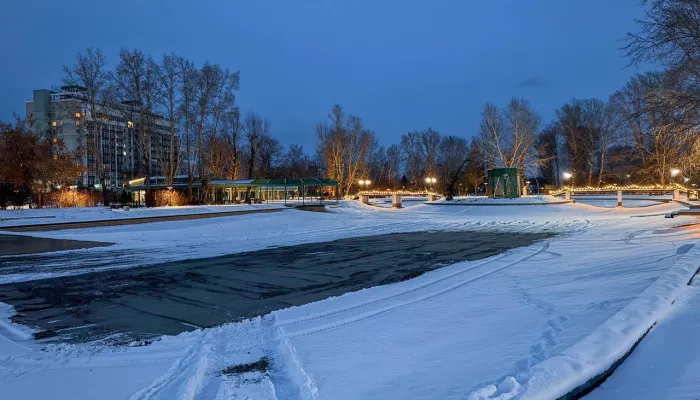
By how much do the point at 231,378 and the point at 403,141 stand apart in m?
106

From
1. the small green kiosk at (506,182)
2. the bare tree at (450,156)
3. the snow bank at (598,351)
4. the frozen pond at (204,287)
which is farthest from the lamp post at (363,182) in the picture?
the snow bank at (598,351)

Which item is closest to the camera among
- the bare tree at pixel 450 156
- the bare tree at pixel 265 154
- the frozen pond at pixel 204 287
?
the frozen pond at pixel 204 287

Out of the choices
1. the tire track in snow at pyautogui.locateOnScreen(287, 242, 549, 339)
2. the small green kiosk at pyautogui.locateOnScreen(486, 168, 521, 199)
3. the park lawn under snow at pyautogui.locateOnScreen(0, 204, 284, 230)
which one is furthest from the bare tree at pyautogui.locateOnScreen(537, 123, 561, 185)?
the tire track in snow at pyautogui.locateOnScreen(287, 242, 549, 339)

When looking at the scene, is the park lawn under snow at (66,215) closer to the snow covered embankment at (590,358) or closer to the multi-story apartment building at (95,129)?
the multi-story apartment building at (95,129)

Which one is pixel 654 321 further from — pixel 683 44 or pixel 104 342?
pixel 683 44

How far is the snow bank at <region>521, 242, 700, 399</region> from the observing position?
414 centimetres

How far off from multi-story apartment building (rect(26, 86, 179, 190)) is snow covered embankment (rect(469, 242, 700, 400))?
118 ft

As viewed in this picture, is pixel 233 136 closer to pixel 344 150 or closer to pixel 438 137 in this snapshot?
pixel 344 150

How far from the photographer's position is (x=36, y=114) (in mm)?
104375

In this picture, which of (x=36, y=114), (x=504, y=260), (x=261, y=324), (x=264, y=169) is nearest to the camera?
(x=261, y=324)

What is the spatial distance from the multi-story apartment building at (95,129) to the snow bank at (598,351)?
36.0 meters

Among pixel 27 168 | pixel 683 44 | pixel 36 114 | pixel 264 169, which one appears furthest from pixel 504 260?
pixel 36 114

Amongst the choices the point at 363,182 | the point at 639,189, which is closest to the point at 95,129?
the point at 363,182

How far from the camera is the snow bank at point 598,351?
4.14 m
